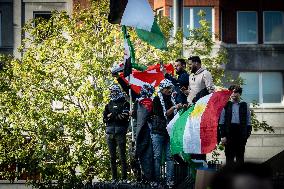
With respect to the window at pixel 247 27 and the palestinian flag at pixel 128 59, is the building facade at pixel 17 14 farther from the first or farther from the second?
the palestinian flag at pixel 128 59

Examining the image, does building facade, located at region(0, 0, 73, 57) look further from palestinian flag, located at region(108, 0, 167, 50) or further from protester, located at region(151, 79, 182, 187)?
protester, located at region(151, 79, 182, 187)

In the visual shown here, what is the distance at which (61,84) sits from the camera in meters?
28.3

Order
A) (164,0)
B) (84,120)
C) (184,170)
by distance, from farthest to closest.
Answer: (164,0), (84,120), (184,170)

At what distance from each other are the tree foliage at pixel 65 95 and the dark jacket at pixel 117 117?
11.2 meters

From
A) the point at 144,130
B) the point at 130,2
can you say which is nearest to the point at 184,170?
the point at 144,130

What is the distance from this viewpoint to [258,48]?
40719mm

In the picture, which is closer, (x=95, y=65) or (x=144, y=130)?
(x=144, y=130)

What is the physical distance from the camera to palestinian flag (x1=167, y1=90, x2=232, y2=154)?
12180mm

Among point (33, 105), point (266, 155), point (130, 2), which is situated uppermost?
point (130, 2)

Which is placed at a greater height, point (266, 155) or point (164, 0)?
point (164, 0)

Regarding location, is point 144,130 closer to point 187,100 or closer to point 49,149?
point 187,100

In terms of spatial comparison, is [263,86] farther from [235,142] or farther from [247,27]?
[235,142]

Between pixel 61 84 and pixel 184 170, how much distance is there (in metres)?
15.6

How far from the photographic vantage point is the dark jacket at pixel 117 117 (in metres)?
14.7
